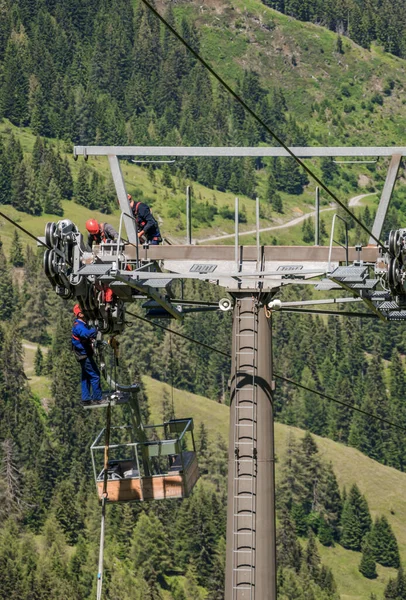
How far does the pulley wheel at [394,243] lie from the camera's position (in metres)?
26.9

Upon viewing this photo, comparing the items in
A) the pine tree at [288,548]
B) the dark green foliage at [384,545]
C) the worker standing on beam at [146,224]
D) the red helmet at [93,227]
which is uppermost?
the dark green foliage at [384,545]

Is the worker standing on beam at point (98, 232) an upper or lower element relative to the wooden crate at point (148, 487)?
upper

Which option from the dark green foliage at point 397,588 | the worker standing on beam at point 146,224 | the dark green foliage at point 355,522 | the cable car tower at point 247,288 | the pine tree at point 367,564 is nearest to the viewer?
the cable car tower at point 247,288

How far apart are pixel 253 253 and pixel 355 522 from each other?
17079 centimetres

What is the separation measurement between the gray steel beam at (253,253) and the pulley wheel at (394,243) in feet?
1.73

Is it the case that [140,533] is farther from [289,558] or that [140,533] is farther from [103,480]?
[103,480]

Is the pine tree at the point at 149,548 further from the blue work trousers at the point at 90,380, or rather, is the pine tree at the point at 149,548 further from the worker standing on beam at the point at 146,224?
the blue work trousers at the point at 90,380

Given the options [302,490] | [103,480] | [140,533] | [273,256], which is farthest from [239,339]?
[302,490]

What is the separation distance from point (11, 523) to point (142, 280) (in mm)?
147232

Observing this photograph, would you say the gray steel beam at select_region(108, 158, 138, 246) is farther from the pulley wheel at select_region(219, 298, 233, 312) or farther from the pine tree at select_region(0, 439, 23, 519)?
the pine tree at select_region(0, 439, 23, 519)

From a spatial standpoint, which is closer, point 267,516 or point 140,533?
point 267,516

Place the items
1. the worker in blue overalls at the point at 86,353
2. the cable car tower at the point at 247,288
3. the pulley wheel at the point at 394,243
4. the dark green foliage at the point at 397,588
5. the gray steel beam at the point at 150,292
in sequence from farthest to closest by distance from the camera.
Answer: the dark green foliage at the point at 397,588 → the worker in blue overalls at the point at 86,353 → the pulley wheel at the point at 394,243 → the gray steel beam at the point at 150,292 → the cable car tower at the point at 247,288

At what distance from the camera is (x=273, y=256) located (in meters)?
27.1

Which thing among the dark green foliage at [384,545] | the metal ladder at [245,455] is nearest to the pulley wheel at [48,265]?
the metal ladder at [245,455]
